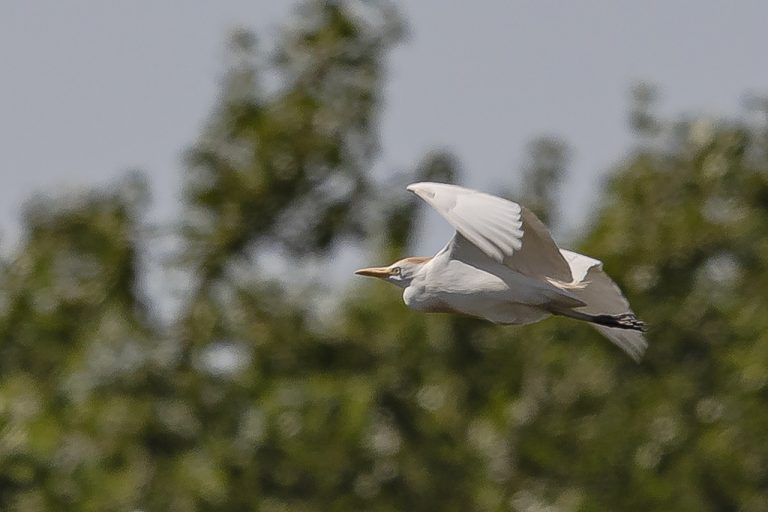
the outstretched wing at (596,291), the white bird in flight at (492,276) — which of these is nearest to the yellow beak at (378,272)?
the white bird in flight at (492,276)

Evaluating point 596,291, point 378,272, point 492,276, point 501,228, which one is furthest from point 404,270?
point 501,228

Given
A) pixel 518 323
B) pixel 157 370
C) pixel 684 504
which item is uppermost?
pixel 518 323

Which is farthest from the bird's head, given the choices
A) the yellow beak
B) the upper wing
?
the upper wing

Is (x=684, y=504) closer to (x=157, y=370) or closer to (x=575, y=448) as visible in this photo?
(x=575, y=448)

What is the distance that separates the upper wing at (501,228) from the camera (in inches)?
320

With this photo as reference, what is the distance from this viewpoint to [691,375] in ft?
71.8

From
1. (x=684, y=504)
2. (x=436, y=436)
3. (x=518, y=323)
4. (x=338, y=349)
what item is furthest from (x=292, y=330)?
(x=518, y=323)

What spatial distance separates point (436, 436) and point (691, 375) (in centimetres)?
350

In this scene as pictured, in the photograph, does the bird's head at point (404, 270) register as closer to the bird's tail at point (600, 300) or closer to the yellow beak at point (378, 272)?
the yellow beak at point (378, 272)

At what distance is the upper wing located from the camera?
26.7 ft

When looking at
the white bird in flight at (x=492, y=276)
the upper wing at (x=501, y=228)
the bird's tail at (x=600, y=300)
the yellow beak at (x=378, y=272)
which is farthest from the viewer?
the yellow beak at (x=378, y=272)

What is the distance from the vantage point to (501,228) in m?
8.16

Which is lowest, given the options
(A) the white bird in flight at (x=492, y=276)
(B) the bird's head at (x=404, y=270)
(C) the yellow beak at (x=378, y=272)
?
(C) the yellow beak at (x=378, y=272)

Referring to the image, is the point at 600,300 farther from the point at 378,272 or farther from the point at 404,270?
the point at 378,272
